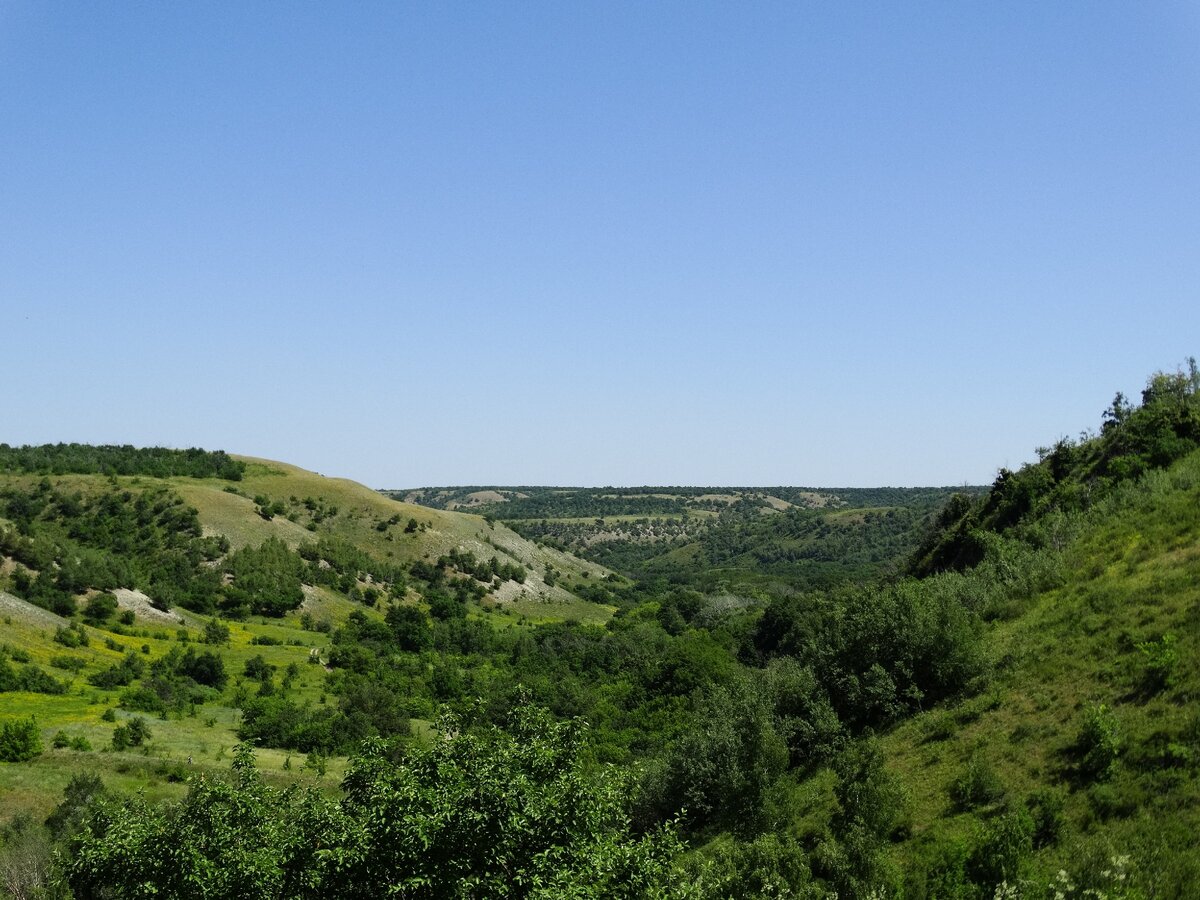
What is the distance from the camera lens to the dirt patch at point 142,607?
339ft

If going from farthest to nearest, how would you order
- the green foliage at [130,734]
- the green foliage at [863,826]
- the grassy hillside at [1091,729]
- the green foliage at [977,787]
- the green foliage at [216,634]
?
the green foliage at [216,634] < the green foliage at [130,734] < the green foliage at [977,787] < the green foliage at [863,826] < the grassy hillside at [1091,729]

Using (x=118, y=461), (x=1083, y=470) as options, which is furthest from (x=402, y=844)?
(x=118, y=461)

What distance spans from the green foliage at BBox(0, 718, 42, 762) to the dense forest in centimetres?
29

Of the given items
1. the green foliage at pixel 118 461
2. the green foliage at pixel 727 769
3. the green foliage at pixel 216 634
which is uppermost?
the green foliage at pixel 118 461

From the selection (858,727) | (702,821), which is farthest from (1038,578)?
(702,821)

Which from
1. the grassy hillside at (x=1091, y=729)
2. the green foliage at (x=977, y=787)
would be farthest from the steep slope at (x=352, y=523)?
the green foliage at (x=977, y=787)

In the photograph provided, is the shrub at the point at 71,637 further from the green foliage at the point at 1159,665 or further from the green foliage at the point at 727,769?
the green foliage at the point at 1159,665

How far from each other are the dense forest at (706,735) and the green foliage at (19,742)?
0.94 feet

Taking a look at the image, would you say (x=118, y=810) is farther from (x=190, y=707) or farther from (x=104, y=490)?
(x=104, y=490)

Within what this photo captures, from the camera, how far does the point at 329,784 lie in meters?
53.1

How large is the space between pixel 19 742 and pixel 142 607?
5971 cm

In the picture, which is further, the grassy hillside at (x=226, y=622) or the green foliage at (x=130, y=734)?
the green foliage at (x=130, y=734)

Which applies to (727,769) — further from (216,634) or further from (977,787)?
(216,634)

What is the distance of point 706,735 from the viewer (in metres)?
43.2
